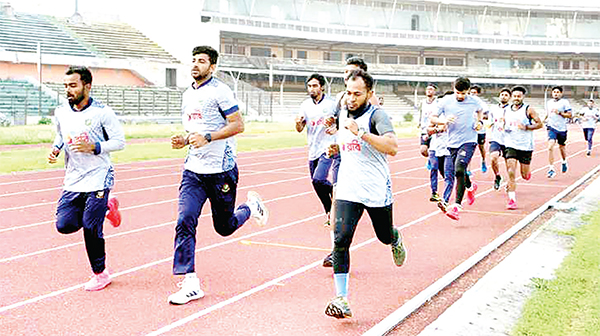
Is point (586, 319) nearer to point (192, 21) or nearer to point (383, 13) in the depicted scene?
point (192, 21)

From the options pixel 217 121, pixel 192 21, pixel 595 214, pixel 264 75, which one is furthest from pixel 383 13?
pixel 217 121

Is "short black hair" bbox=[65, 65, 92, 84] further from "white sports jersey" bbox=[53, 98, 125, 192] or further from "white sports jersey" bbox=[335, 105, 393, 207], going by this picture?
A: "white sports jersey" bbox=[335, 105, 393, 207]

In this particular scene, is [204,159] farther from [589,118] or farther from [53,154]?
[589,118]

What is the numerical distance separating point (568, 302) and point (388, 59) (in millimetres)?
64874

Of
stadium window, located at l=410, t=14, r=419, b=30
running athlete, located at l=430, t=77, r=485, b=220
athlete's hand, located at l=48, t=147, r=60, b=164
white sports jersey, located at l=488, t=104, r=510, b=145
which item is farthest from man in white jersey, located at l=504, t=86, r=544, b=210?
stadium window, located at l=410, t=14, r=419, b=30

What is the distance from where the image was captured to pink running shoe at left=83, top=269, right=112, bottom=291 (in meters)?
6.20

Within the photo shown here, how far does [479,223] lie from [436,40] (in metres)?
60.1

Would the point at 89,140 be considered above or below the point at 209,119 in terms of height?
below

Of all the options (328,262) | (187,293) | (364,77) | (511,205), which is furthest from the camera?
(511,205)

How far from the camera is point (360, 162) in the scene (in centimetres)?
554

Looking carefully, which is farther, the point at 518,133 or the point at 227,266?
the point at 518,133

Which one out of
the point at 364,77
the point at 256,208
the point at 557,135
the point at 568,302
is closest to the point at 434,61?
the point at 557,135

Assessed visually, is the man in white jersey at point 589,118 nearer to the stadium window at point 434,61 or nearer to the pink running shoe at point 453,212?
the pink running shoe at point 453,212

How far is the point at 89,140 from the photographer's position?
6.26 metres
